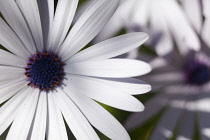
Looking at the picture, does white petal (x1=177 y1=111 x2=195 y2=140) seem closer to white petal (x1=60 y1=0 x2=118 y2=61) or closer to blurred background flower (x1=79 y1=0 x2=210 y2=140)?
blurred background flower (x1=79 y1=0 x2=210 y2=140)

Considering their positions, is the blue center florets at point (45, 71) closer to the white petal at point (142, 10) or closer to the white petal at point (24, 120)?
the white petal at point (24, 120)

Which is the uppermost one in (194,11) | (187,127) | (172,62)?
(194,11)

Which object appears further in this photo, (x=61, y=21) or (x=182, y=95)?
(x=182, y=95)

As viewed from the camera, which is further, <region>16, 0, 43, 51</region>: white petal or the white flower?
the white flower

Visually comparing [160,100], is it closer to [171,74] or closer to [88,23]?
[171,74]

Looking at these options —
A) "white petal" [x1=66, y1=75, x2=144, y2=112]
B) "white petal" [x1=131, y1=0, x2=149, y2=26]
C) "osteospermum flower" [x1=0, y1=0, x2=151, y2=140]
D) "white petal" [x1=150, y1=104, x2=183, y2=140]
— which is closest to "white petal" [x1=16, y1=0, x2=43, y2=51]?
"osteospermum flower" [x1=0, y1=0, x2=151, y2=140]

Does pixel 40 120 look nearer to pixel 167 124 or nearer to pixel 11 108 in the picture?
pixel 11 108

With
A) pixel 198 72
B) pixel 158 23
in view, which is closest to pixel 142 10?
pixel 158 23

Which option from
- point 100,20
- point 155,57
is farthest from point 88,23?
point 155,57
